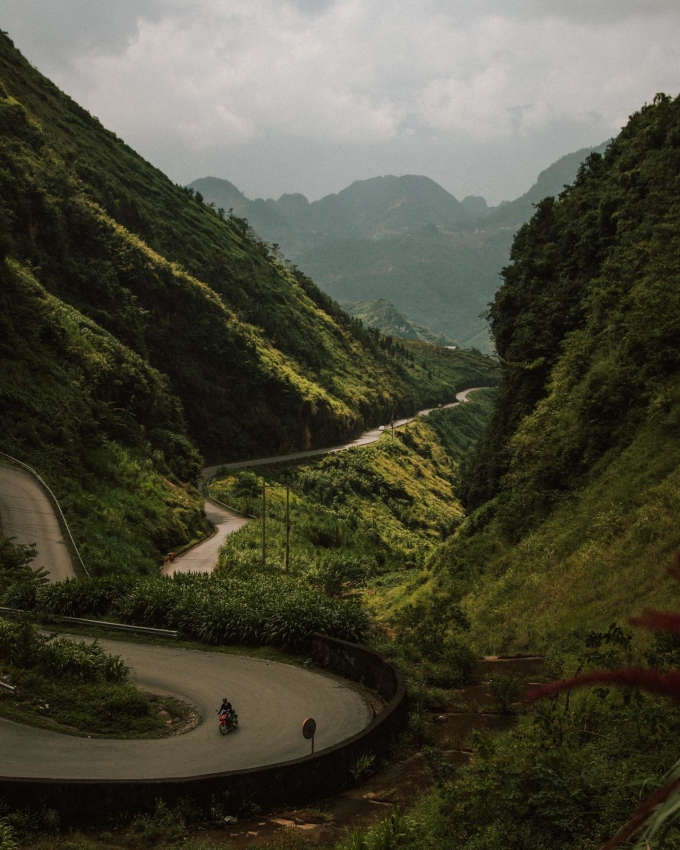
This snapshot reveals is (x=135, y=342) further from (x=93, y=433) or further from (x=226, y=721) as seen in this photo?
(x=226, y=721)

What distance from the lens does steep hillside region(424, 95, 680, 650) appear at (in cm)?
1873

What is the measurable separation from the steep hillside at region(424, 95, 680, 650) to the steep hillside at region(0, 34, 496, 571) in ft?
52.5

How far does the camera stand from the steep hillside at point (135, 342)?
121ft

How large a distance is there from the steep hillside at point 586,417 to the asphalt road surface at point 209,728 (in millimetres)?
5982

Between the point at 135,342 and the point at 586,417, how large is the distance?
4004 cm

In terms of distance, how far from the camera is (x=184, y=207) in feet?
314

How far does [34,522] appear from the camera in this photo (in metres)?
29.5

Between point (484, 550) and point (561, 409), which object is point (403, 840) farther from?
point (561, 409)

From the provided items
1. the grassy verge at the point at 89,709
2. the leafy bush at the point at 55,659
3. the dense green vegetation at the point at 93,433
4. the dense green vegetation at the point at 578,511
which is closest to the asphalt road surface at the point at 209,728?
the grassy verge at the point at 89,709

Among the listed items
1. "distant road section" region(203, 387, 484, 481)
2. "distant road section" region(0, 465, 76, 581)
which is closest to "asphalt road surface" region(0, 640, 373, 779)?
"distant road section" region(0, 465, 76, 581)

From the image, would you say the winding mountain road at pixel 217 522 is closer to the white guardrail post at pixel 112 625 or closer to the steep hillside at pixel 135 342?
the steep hillside at pixel 135 342

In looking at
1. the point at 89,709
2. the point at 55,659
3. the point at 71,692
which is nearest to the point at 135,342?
the point at 55,659

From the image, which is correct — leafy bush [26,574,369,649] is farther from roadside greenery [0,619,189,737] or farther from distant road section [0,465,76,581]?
distant road section [0,465,76,581]

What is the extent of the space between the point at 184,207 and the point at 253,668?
87.3 meters
